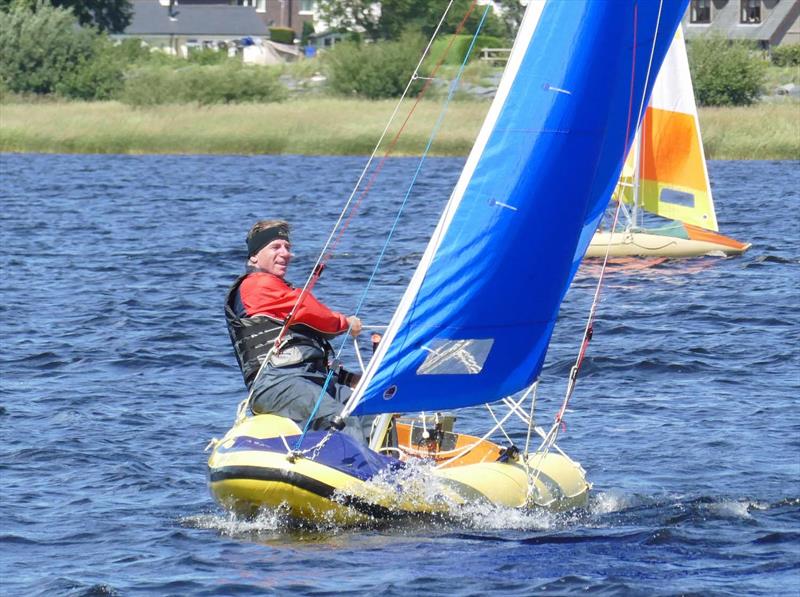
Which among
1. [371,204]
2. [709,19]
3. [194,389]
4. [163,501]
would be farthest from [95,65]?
[163,501]

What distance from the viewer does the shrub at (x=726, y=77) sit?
2298 inches

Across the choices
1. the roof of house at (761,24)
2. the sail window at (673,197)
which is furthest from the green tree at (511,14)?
the sail window at (673,197)

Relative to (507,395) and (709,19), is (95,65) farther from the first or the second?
(507,395)

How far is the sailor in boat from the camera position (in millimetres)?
10312

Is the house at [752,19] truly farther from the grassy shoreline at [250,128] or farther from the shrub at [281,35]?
the shrub at [281,35]

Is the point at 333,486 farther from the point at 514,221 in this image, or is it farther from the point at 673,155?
the point at 673,155

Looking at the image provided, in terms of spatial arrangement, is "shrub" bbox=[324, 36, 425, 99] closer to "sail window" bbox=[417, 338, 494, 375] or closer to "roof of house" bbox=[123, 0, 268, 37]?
"roof of house" bbox=[123, 0, 268, 37]

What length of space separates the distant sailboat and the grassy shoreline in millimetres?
24787

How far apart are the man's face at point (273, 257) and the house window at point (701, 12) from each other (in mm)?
80656

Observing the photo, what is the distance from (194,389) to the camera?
15406 millimetres

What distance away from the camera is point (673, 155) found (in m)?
26.7

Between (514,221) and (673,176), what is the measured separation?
17178mm

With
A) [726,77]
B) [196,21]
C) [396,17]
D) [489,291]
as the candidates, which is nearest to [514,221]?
[489,291]

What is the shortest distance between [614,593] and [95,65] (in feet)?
200
